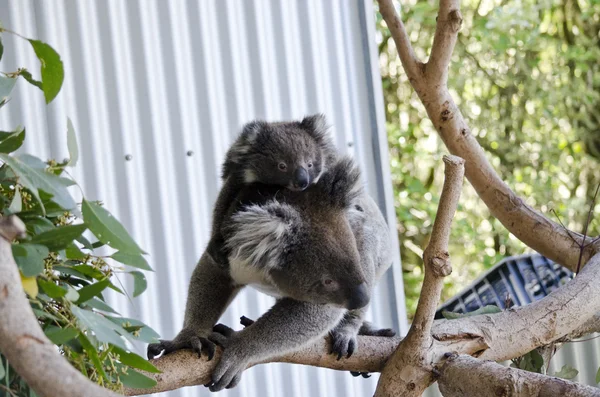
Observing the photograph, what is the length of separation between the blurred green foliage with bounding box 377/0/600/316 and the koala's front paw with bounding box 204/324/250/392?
5087mm

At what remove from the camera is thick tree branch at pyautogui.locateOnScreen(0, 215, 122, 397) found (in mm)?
785

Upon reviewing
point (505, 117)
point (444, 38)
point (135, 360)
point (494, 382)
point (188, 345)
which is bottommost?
point (494, 382)

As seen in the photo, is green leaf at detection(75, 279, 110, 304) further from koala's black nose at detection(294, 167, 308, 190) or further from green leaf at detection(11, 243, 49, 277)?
koala's black nose at detection(294, 167, 308, 190)

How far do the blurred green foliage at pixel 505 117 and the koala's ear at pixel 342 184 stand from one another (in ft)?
15.9

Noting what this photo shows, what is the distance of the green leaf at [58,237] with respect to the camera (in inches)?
49.5

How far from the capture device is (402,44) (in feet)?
9.40

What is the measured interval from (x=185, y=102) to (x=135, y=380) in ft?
6.02

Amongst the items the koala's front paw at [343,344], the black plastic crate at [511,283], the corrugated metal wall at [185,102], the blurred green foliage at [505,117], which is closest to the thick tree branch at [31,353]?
the koala's front paw at [343,344]

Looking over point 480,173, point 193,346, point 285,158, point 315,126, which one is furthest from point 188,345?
point 480,173

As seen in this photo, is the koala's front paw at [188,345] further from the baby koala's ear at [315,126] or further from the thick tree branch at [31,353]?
the thick tree branch at [31,353]

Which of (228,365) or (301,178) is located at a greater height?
(301,178)

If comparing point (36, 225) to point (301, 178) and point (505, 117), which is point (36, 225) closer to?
point (301, 178)

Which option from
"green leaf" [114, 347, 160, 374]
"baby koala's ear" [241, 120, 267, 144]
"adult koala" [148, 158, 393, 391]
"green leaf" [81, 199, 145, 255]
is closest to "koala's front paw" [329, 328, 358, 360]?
"adult koala" [148, 158, 393, 391]

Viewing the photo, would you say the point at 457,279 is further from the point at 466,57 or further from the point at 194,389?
the point at 194,389
